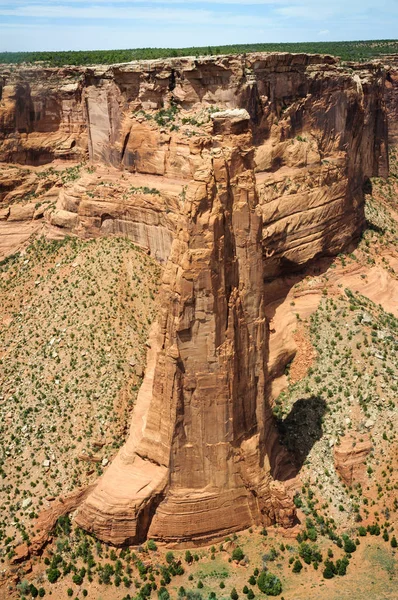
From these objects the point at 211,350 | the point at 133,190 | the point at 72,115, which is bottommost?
the point at 211,350

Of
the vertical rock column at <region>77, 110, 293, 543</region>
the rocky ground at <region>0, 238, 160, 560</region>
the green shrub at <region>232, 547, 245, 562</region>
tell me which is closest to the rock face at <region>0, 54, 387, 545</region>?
the vertical rock column at <region>77, 110, 293, 543</region>

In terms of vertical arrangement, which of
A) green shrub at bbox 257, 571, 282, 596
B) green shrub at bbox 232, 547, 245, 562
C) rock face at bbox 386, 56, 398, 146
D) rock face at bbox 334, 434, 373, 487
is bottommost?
green shrub at bbox 257, 571, 282, 596

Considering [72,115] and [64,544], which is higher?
[72,115]

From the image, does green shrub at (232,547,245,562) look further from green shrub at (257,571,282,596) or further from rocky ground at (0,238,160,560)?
rocky ground at (0,238,160,560)

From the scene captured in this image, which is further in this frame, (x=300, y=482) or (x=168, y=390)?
(x=300, y=482)

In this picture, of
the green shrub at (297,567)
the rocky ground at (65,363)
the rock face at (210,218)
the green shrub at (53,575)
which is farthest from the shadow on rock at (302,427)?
the green shrub at (53,575)

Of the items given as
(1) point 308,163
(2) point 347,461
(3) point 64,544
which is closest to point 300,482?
(2) point 347,461

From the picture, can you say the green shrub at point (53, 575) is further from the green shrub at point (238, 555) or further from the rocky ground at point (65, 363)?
the green shrub at point (238, 555)

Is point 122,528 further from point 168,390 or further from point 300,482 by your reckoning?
point 300,482
